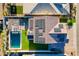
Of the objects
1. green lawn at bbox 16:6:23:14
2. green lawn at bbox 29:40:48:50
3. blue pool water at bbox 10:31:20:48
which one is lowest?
green lawn at bbox 29:40:48:50

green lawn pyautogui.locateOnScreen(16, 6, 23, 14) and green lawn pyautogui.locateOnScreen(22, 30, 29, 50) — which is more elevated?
green lawn pyautogui.locateOnScreen(16, 6, 23, 14)

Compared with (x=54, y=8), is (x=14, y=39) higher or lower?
lower

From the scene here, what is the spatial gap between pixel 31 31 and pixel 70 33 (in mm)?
219

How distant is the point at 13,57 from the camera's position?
34.4 inches

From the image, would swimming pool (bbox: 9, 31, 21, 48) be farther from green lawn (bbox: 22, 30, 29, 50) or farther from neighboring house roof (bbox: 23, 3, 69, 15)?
neighboring house roof (bbox: 23, 3, 69, 15)

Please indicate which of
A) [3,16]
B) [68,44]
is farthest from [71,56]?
[3,16]

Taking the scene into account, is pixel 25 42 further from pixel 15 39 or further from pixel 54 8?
pixel 54 8

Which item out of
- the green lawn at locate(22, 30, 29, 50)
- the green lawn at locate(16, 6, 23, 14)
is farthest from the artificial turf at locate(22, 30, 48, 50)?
the green lawn at locate(16, 6, 23, 14)

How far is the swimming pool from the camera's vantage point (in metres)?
0.88

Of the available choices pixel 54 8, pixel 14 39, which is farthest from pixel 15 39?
pixel 54 8

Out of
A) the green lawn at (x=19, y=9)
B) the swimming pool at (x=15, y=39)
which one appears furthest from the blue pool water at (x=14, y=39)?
the green lawn at (x=19, y=9)

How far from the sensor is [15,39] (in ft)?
2.88

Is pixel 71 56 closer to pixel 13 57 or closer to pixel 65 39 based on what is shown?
pixel 65 39

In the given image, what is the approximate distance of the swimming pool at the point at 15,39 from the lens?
0.88m
